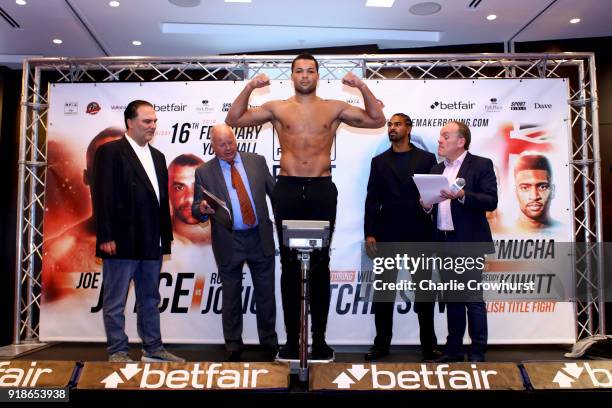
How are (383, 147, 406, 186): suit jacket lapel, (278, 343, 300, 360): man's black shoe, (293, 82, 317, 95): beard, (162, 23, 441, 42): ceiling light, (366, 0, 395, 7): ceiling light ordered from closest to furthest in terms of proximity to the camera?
1. (278, 343, 300, 360): man's black shoe
2. (293, 82, 317, 95): beard
3. (383, 147, 406, 186): suit jacket lapel
4. (366, 0, 395, 7): ceiling light
5. (162, 23, 441, 42): ceiling light

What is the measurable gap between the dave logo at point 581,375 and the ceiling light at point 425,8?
3868 mm

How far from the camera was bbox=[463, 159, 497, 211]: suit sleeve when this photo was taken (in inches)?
144

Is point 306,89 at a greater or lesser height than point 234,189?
greater

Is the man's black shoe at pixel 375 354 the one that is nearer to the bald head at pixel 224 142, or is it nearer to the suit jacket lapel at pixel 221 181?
the suit jacket lapel at pixel 221 181

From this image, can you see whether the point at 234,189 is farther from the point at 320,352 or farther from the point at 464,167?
the point at 464,167

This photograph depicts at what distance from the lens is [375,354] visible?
3973 millimetres

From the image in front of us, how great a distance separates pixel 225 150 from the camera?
402 cm

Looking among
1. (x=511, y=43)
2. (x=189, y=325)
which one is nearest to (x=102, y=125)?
(x=189, y=325)

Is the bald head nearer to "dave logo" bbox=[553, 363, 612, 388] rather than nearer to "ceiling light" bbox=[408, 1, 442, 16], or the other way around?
"ceiling light" bbox=[408, 1, 442, 16]

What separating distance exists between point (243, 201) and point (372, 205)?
3.61 feet

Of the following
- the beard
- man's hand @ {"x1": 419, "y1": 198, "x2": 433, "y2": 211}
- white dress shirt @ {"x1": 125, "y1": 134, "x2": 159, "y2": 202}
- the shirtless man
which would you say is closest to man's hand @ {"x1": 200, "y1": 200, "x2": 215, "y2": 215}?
white dress shirt @ {"x1": 125, "y1": 134, "x2": 159, "y2": 202}

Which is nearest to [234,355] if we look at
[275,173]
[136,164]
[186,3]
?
[136,164]

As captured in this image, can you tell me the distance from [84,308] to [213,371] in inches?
97.9

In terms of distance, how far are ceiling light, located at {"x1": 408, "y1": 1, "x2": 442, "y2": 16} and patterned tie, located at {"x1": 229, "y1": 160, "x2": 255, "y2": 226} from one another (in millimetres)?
2862
